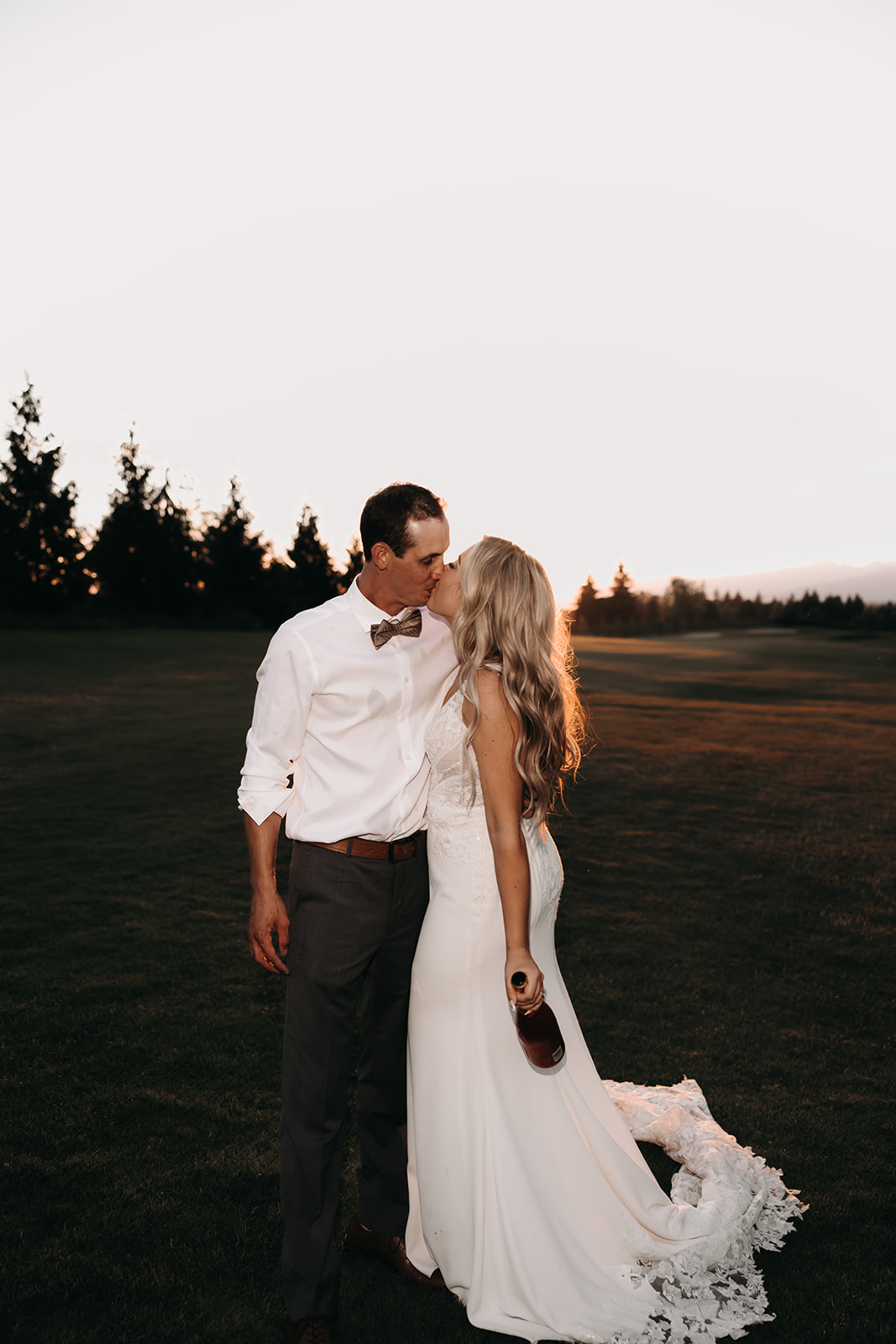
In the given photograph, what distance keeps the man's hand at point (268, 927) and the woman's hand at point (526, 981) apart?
82cm

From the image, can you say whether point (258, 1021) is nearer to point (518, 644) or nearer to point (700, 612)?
point (518, 644)

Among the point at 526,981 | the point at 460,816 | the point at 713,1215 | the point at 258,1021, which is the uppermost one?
the point at 460,816

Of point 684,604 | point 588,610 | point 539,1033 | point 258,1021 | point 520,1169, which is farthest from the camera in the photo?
point 588,610

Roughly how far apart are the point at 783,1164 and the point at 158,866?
661 centimetres

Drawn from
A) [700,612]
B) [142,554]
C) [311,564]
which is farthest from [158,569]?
[700,612]

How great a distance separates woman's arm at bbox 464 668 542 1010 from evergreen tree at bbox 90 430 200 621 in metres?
57.4

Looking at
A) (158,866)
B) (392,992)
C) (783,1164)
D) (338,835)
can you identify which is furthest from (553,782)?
(158,866)

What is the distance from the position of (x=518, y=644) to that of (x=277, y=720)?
3.03 ft

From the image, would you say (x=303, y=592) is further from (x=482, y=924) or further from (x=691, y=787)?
Result: (x=482, y=924)

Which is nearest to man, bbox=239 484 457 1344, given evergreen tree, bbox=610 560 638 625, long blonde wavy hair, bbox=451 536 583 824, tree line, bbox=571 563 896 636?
long blonde wavy hair, bbox=451 536 583 824

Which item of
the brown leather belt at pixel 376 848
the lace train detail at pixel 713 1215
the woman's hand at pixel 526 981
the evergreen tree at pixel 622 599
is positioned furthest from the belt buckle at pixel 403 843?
the evergreen tree at pixel 622 599

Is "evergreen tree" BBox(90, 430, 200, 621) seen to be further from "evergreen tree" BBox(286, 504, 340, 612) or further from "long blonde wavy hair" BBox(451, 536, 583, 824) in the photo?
"long blonde wavy hair" BBox(451, 536, 583, 824)

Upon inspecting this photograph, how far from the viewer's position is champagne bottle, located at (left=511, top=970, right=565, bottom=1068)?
9.64 ft

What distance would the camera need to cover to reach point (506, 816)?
301cm
